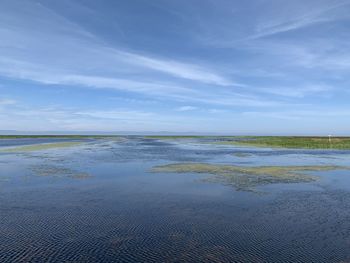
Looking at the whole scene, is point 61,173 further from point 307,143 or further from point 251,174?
point 307,143

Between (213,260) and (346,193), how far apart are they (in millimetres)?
13470

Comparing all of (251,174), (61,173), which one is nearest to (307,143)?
(251,174)

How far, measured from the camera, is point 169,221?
13.8 meters

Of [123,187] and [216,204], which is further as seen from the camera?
[123,187]

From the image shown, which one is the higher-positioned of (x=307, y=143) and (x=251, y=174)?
(x=307, y=143)

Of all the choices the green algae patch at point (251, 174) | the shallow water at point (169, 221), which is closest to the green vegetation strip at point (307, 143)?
the green algae patch at point (251, 174)

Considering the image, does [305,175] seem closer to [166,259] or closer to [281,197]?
[281,197]

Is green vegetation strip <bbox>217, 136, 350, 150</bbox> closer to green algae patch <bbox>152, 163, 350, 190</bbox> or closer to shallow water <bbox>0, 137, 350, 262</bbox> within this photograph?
green algae patch <bbox>152, 163, 350, 190</bbox>

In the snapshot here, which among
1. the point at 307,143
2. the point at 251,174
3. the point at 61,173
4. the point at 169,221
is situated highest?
the point at 307,143

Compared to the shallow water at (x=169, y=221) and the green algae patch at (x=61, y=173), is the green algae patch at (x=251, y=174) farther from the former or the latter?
the green algae patch at (x=61, y=173)

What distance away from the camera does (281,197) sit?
18734mm

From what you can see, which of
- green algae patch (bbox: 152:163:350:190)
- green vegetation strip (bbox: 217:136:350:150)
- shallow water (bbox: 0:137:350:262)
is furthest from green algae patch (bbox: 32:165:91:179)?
green vegetation strip (bbox: 217:136:350:150)

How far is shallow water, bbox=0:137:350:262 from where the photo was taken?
1045cm

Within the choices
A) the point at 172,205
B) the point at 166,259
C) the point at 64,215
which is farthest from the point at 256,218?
the point at 64,215
